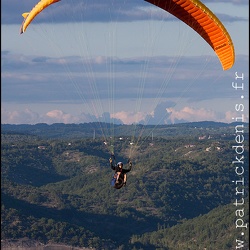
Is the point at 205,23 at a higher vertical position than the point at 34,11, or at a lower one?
lower

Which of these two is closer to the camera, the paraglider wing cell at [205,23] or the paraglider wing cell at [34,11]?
the paraglider wing cell at [34,11]

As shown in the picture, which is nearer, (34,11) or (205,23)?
(34,11)

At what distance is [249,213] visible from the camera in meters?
174

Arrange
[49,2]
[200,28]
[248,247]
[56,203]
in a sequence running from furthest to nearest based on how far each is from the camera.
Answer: [56,203], [248,247], [200,28], [49,2]

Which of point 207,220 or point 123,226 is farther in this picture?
point 123,226

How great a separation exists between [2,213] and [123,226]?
1371 inches

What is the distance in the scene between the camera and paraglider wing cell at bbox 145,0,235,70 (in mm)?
47344

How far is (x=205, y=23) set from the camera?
48.7 metres

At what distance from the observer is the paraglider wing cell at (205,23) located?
1864 inches

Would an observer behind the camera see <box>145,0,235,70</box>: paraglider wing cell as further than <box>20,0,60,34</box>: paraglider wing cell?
Yes

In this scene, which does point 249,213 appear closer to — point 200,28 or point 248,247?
point 248,247

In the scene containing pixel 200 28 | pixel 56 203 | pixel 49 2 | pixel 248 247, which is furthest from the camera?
pixel 56 203

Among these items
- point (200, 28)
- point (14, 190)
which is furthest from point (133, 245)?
A: point (200, 28)

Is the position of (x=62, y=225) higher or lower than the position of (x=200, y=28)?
lower
